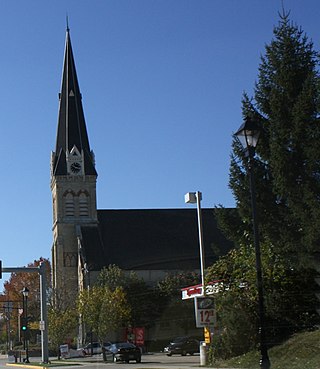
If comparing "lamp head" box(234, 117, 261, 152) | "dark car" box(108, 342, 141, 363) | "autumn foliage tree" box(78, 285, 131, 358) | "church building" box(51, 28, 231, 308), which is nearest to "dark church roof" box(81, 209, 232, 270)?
"church building" box(51, 28, 231, 308)

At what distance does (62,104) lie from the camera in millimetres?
101375

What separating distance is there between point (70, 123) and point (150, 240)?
19.1 metres

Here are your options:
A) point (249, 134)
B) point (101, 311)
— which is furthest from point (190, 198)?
point (101, 311)

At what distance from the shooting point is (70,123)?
102 meters

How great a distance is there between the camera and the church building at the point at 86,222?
97.6 meters

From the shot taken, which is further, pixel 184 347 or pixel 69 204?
pixel 69 204

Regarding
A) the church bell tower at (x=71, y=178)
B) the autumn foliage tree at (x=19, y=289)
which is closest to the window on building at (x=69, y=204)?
the church bell tower at (x=71, y=178)

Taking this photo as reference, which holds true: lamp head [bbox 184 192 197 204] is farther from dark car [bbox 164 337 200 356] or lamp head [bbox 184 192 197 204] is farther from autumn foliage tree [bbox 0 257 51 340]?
autumn foliage tree [bbox 0 257 51 340]

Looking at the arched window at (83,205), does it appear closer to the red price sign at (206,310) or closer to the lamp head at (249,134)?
the red price sign at (206,310)

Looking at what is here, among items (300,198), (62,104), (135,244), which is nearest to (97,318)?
(300,198)

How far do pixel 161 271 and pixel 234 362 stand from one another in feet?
197

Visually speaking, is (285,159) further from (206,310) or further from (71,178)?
(71,178)

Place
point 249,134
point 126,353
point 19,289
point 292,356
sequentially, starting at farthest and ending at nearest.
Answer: point 19,289 < point 126,353 < point 292,356 < point 249,134

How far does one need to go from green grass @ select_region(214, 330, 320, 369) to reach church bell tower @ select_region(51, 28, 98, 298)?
70.9m
